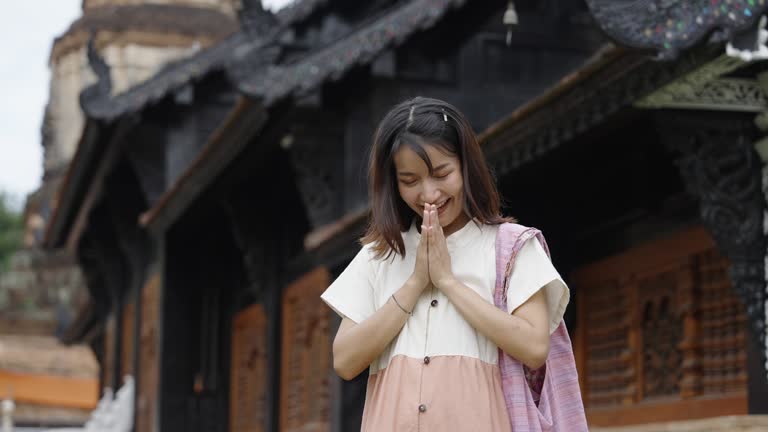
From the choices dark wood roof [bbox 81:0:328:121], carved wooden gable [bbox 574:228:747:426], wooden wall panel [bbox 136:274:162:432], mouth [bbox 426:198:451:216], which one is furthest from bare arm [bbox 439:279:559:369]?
wooden wall panel [bbox 136:274:162:432]

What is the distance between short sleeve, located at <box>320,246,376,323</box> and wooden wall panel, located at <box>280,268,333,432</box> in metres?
7.99

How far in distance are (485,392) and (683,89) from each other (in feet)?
11.8

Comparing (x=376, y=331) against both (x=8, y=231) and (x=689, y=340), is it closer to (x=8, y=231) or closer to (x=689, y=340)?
(x=689, y=340)

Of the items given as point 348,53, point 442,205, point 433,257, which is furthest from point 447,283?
point 348,53

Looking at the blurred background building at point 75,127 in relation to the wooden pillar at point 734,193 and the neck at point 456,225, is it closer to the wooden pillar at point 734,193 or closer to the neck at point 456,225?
the wooden pillar at point 734,193

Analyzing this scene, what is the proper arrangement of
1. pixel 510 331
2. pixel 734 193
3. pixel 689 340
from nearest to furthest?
pixel 510 331 < pixel 734 193 < pixel 689 340

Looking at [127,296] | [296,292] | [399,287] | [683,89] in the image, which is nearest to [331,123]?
[296,292]

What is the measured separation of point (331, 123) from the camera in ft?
35.9

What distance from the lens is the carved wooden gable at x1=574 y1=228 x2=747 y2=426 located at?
7.77 metres

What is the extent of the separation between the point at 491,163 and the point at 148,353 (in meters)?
10.3

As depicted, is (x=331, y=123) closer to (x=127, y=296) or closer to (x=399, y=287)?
(x=399, y=287)

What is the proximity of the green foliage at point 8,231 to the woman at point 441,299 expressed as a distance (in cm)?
4318

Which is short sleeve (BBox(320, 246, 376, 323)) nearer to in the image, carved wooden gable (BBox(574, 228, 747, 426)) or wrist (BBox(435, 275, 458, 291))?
wrist (BBox(435, 275, 458, 291))

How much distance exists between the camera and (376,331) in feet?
11.0
